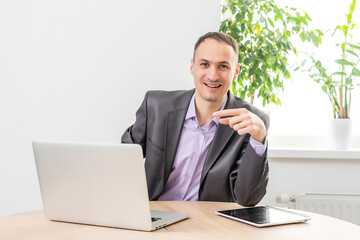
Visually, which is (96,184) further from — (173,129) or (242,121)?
(173,129)

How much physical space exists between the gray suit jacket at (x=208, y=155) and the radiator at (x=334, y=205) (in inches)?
35.5

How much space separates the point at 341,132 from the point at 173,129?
4.14ft

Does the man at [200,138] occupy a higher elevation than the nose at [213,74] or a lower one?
lower

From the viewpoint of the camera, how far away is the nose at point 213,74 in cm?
207

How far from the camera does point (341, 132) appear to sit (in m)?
2.79

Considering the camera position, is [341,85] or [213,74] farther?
[341,85]

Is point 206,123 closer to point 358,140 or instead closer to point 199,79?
point 199,79

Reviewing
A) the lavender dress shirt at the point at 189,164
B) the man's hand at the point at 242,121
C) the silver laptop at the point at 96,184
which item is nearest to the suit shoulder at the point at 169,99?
the lavender dress shirt at the point at 189,164

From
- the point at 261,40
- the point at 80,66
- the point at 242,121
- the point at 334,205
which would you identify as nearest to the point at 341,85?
the point at 261,40

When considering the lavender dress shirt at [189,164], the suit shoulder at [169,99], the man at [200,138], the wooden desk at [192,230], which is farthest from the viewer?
the suit shoulder at [169,99]

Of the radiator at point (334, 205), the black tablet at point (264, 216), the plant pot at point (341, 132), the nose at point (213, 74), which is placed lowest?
the radiator at point (334, 205)

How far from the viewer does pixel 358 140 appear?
3014 millimetres

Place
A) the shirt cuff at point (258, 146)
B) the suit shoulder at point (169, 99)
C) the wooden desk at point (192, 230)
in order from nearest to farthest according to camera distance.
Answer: the wooden desk at point (192, 230), the shirt cuff at point (258, 146), the suit shoulder at point (169, 99)

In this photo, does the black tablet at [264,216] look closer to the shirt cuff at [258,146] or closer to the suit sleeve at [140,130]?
the shirt cuff at [258,146]
